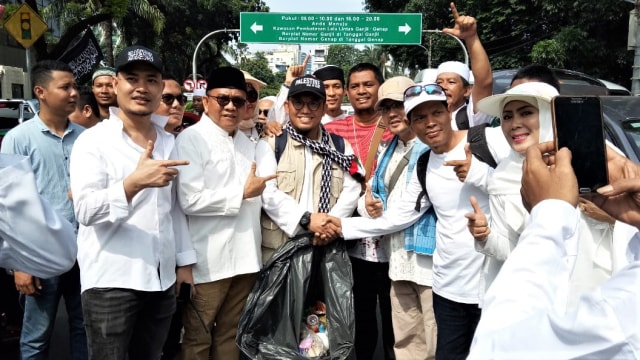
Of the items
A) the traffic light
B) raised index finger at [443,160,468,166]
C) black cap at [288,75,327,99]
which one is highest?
the traffic light

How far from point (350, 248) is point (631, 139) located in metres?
1.74

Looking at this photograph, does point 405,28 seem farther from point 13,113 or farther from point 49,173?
point 49,173

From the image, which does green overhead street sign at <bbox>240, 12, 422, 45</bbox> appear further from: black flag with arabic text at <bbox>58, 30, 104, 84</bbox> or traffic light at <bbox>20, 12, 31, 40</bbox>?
traffic light at <bbox>20, 12, 31, 40</bbox>

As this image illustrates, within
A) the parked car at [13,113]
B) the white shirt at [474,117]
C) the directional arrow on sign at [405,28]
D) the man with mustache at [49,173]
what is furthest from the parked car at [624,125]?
the directional arrow on sign at [405,28]

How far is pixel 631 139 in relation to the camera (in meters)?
2.85

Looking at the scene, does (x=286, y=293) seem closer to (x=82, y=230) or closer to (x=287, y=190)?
(x=287, y=190)

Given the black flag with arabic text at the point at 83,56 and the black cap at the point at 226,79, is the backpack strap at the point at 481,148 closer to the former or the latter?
the black cap at the point at 226,79

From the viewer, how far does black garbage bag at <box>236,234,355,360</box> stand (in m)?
2.81

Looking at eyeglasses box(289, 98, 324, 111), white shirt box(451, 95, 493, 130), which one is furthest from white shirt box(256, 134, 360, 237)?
white shirt box(451, 95, 493, 130)

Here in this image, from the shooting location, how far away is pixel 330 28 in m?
17.1

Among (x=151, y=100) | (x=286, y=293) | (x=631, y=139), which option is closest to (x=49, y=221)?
(x=151, y=100)

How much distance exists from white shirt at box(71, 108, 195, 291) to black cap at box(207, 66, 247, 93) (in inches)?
24.9

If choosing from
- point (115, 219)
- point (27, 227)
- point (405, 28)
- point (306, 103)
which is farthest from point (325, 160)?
point (405, 28)

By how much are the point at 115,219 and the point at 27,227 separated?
0.64 metres
